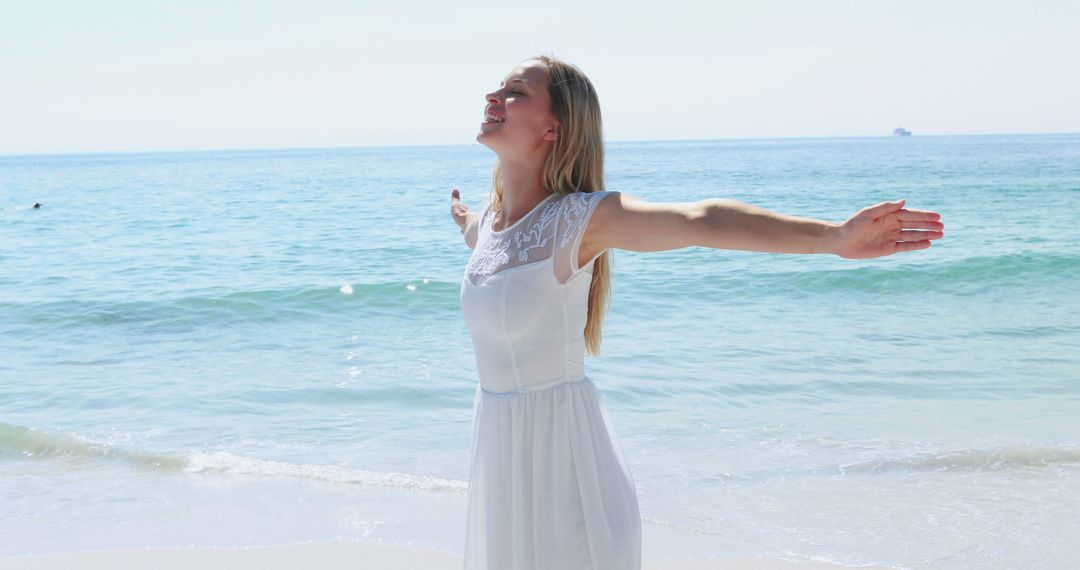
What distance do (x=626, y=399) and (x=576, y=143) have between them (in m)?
5.17

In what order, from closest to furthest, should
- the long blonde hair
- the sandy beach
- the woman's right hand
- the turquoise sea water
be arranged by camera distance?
the long blonde hair
the woman's right hand
the sandy beach
the turquoise sea water

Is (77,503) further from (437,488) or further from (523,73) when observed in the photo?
(523,73)

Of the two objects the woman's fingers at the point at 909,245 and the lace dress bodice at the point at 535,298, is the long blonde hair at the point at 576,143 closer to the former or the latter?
the lace dress bodice at the point at 535,298

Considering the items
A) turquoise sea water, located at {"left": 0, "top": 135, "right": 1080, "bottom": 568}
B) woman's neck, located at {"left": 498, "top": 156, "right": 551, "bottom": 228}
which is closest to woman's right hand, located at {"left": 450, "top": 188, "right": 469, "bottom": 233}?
woman's neck, located at {"left": 498, "top": 156, "right": 551, "bottom": 228}

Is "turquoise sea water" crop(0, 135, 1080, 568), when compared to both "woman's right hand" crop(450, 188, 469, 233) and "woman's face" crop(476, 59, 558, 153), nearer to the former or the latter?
"woman's right hand" crop(450, 188, 469, 233)

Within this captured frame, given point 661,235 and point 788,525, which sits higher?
point 661,235

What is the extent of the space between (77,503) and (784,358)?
19.9 ft

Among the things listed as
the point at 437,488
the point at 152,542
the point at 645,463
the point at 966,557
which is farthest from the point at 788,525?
the point at 152,542

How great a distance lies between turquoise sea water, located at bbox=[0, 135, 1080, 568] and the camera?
5062 millimetres

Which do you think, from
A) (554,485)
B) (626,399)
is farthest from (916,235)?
(626,399)

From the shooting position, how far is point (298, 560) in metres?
4.60

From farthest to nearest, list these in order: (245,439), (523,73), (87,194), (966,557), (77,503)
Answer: (87,194), (245,439), (77,503), (966,557), (523,73)

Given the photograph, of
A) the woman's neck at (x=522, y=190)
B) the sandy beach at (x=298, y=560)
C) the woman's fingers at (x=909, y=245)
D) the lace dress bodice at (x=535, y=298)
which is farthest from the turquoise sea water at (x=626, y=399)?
the woman's fingers at (x=909, y=245)

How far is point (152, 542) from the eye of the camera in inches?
190
